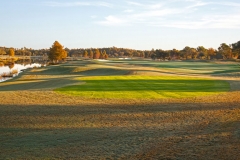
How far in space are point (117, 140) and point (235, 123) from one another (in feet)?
24.2

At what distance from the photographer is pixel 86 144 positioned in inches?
480

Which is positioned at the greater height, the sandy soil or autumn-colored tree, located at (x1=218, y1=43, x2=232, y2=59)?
autumn-colored tree, located at (x1=218, y1=43, x2=232, y2=59)

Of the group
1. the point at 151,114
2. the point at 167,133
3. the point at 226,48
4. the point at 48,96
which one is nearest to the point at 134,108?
the point at 151,114

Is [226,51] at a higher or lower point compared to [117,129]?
higher

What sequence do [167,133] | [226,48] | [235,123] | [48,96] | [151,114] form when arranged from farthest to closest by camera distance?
[226,48]
[48,96]
[151,114]
[235,123]
[167,133]

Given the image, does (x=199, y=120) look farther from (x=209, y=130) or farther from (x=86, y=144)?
(x=86, y=144)

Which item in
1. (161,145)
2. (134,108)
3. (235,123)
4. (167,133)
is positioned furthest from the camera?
(134,108)

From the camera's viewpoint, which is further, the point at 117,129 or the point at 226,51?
the point at 226,51

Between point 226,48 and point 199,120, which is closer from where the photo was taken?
point 199,120

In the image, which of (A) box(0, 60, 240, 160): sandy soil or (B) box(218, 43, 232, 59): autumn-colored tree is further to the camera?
(B) box(218, 43, 232, 59): autumn-colored tree

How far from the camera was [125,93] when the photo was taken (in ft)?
90.2

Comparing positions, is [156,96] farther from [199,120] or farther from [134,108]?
[199,120]

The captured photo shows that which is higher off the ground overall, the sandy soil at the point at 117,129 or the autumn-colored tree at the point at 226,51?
the autumn-colored tree at the point at 226,51

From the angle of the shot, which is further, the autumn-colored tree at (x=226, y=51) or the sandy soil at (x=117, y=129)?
the autumn-colored tree at (x=226, y=51)
